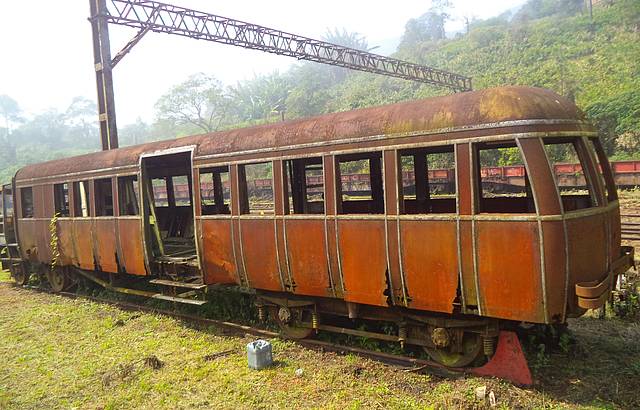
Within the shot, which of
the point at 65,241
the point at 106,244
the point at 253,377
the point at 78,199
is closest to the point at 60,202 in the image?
the point at 65,241

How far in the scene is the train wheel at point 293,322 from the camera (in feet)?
23.3

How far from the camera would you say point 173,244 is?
11.3 meters

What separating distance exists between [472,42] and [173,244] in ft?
205

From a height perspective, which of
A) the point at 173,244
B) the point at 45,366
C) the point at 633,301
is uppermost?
the point at 173,244

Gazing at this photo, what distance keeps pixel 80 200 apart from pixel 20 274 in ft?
16.2

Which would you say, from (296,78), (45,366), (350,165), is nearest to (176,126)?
(296,78)

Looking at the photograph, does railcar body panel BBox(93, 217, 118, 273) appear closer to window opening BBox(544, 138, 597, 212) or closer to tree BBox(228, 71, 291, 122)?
window opening BBox(544, 138, 597, 212)

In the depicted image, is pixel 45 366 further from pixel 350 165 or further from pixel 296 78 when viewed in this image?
pixel 296 78

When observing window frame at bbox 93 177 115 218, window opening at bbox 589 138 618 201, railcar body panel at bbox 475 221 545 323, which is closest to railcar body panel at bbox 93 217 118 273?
window frame at bbox 93 177 115 218

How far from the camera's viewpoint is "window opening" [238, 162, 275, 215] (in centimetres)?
750

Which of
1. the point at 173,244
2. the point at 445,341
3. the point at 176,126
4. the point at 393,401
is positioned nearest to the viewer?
the point at 393,401

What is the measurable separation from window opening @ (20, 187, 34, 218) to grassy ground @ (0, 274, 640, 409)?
19.1 feet

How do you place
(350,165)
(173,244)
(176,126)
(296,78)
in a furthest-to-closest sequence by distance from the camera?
1. (176,126)
2. (296,78)
3. (350,165)
4. (173,244)

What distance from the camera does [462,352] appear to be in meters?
5.62
